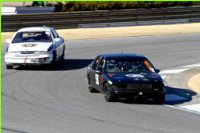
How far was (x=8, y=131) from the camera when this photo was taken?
1199 centimetres

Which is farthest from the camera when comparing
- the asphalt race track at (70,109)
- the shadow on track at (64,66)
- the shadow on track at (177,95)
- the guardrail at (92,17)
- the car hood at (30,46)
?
the guardrail at (92,17)

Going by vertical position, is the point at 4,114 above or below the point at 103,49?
above

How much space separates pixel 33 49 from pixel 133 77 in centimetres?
716

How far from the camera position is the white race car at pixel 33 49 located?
22.3 metres

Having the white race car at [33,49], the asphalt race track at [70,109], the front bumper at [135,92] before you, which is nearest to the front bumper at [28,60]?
the white race car at [33,49]

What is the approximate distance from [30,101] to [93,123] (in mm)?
3403

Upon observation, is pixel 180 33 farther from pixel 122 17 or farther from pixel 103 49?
pixel 103 49

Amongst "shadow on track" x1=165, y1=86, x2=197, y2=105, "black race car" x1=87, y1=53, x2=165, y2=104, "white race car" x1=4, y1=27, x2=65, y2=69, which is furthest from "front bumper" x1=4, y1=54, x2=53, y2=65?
"shadow on track" x1=165, y1=86, x2=197, y2=105

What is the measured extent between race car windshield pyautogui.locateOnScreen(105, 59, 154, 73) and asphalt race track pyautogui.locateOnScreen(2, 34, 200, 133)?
87cm

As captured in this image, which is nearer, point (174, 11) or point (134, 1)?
point (174, 11)

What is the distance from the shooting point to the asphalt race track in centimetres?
1257

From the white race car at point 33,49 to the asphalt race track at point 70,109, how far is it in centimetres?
37

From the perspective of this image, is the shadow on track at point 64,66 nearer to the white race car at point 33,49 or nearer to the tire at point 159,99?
the white race car at point 33,49

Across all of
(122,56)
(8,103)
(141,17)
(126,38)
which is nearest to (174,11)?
(141,17)
